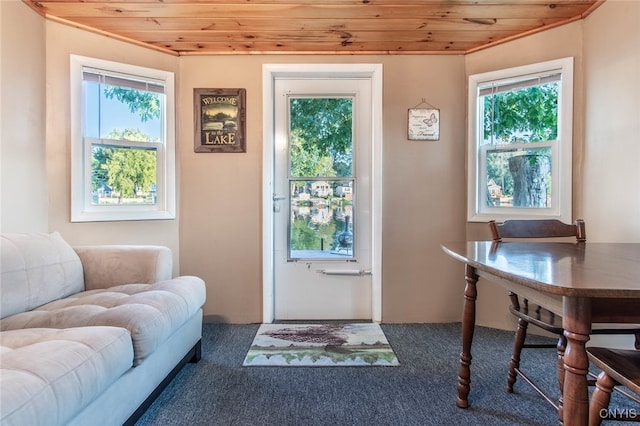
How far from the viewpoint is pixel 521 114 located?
8.11 feet

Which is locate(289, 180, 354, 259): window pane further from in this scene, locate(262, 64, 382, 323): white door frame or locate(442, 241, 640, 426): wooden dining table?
locate(442, 241, 640, 426): wooden dining table

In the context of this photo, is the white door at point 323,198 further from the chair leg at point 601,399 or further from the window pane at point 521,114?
the chair leg at point 601,399

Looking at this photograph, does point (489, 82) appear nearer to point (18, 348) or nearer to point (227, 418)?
point (227, 418)

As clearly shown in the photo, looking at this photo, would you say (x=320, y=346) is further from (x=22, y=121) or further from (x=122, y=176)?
(x=22, y=121)

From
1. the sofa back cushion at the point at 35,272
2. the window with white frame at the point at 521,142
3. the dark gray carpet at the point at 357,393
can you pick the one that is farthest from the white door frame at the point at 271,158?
the sofa back cushion at the point at 35,272

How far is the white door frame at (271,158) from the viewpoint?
8.68ft

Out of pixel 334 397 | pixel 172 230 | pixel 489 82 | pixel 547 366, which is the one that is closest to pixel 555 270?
pixel 334 397

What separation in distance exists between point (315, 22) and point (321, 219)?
1.46 metres

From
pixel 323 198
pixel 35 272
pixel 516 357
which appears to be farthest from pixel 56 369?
pixel 323 198

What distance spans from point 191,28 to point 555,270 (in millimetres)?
2552

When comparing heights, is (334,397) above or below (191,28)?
below

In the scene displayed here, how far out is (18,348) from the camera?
1.16 meters

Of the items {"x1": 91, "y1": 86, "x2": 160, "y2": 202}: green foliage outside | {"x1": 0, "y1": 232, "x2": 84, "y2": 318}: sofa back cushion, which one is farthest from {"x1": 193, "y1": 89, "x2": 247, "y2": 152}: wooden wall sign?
{"x1": 0, "y1": 232, "x2": 84, "y2": 318}: sofa back cushion

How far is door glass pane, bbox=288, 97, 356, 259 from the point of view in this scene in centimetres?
274
